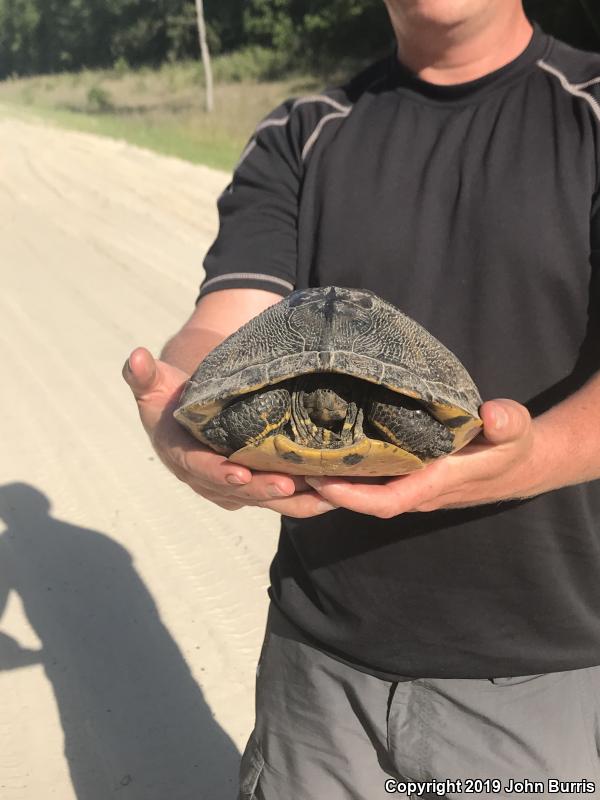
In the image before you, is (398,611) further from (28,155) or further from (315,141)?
(28,155)

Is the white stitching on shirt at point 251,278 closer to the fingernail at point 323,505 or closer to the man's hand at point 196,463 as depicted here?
the man's hand at point 196,463

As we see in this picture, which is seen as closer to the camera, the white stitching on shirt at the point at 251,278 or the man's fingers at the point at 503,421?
the man's fingers at the point at 503,421

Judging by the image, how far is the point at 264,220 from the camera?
7.02ft

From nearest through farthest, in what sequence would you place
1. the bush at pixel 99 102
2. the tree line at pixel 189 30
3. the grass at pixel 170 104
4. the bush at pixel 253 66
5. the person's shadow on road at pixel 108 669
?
the person's shadow on road at pixel 108 669 < the grass at pixel 170 104 < the bush at pixel 99 102 < the tree line at pixel 189 30 < the bush at pixel 253 66

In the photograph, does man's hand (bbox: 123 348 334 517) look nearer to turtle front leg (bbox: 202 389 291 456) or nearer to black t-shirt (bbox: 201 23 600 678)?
turtle front leg (bbox: 202 389 291 456)

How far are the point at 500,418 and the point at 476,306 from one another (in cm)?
41

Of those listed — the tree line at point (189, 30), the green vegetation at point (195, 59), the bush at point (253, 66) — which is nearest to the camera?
the green vegetation at point (195, 59)

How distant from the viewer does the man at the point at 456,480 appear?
1729 millimetres

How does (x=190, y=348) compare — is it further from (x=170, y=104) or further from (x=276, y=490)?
(x=170, y=104)

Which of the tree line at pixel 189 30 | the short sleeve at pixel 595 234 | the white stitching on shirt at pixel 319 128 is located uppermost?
the tree line at pixel 189 30

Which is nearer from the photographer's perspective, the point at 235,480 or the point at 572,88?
the point at 235,480

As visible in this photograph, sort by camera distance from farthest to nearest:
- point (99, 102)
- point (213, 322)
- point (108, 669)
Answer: point (99, 102) < point (108, 669) < point (213, 322)

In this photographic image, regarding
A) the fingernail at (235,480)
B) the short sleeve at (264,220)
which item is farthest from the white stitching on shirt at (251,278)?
the fingernail at (235,480)

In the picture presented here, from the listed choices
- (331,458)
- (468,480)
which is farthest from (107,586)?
(468,480)
